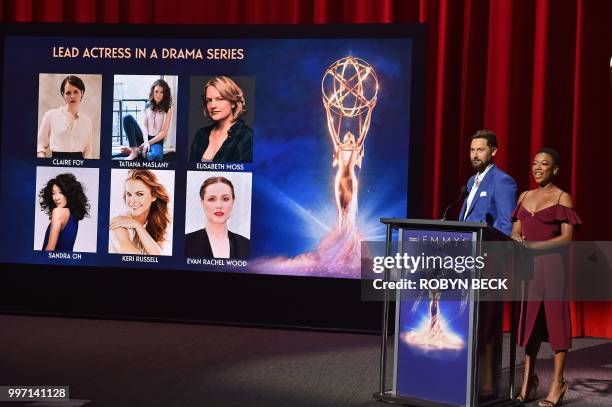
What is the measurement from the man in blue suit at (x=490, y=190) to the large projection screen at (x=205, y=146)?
1.78 meters

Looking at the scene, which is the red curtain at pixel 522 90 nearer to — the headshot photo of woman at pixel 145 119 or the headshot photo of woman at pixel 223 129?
the headshot photo of woman at pixel 223 129

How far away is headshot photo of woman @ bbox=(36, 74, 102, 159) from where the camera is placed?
22.2ft

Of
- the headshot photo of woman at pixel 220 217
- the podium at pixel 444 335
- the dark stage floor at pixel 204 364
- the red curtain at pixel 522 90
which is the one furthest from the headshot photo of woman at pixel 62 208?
the podium at pixel 444 335

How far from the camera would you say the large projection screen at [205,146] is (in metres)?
6.49

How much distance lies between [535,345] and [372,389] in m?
0.90

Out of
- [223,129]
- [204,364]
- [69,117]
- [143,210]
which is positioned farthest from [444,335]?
[69,117]

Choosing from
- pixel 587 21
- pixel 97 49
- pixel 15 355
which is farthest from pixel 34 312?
pixel 587 21

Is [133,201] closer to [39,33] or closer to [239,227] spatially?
[239,227]

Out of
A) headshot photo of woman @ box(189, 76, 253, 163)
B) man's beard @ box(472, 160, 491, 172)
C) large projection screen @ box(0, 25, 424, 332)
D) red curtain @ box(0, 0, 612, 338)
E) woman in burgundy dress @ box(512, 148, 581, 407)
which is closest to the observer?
woman in burgundy dress @ box(512, 148, 581, 407)

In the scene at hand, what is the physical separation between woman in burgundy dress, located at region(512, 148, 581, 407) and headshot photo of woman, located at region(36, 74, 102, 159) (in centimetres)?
354

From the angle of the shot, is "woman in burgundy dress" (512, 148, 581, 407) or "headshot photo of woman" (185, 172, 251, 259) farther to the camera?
"headshot photo of woman" (185, 172, 251, 259)

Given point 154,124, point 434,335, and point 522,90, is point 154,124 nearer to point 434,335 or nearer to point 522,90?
point 522,90

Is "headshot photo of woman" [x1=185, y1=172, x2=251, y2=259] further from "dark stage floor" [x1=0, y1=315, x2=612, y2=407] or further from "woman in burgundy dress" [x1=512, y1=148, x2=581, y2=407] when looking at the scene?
"woman in burgundy dress" [x1=512, y1=148, x2=581, y2=407]

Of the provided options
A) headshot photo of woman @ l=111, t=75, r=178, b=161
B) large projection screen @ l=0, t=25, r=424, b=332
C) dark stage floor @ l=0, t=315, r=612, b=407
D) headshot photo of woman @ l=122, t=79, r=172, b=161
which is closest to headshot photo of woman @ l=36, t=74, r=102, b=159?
large projection screen @ l=0, t=25, r=424, b=332
